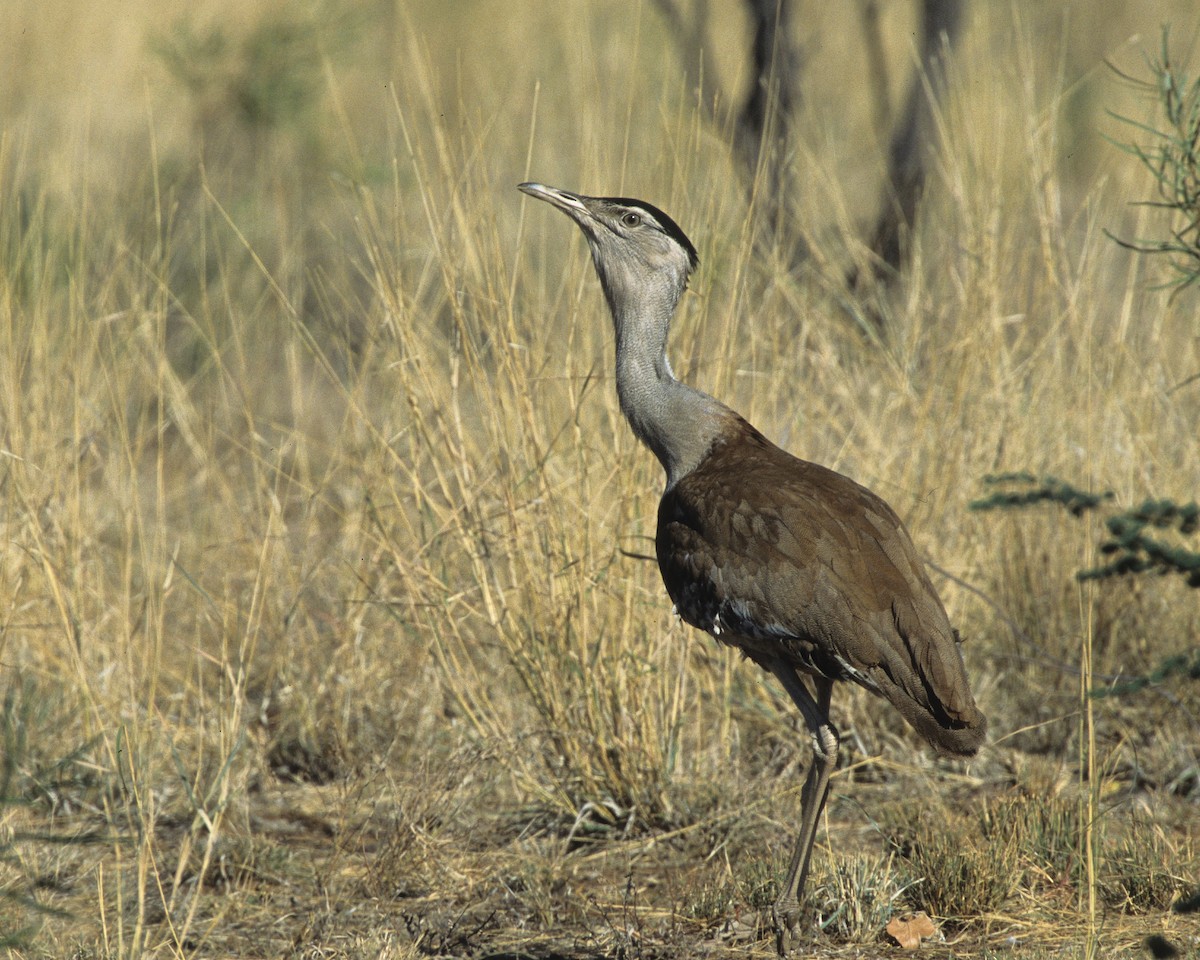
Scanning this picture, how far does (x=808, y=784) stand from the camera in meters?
3.71

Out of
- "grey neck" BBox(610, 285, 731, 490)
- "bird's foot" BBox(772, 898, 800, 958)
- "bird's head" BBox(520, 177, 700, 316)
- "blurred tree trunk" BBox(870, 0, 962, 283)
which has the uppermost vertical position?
"blurred tree trunk" BBox(870, 0, 962, 283)

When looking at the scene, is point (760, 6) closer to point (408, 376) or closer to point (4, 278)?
point (408, 376)

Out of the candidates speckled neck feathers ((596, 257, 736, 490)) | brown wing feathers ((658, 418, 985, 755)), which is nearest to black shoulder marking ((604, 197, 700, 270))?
speckled neck feathers ((596, 257, 736, 490))

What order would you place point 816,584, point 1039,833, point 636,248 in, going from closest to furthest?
point 816,584, point 1039,833, point 636,248

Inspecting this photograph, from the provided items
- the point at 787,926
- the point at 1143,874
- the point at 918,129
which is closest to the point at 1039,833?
the point at 1143,874

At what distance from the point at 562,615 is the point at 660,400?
735 millimetres

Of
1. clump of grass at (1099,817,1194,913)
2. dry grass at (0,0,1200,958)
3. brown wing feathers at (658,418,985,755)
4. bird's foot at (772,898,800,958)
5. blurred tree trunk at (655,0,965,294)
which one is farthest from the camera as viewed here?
blurred tree trunk at (655,0,965,294)

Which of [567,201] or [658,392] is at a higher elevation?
[567,201]

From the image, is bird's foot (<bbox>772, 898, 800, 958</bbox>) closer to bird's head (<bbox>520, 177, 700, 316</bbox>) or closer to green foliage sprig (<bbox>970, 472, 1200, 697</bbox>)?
green foliage sprig (<bbox>970, 472, 1200, 697</bbox>)

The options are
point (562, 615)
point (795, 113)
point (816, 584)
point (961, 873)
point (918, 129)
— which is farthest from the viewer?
point (918, 129)

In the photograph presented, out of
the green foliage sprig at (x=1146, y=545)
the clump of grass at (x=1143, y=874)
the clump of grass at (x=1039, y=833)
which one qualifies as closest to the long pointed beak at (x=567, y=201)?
the green foliage sprig at (x=1146, y=545)

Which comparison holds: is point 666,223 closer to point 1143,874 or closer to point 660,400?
point 660,400

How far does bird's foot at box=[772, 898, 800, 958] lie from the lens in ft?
11.3

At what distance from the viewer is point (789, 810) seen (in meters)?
4.38
